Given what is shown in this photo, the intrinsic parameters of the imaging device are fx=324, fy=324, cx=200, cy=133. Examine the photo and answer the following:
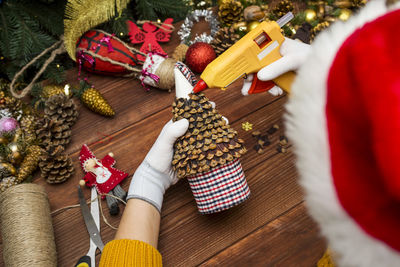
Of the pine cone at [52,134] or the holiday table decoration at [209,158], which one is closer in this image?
the holiday table decoration at [209,158]

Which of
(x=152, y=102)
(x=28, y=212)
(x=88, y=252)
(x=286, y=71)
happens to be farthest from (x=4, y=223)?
(x=286, y=71)

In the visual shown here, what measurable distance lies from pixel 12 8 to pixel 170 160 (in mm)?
630

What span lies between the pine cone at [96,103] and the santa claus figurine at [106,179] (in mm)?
154

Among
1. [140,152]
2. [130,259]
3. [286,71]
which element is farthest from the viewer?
[140,152]

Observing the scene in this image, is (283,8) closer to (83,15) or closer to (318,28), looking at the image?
(318,28)

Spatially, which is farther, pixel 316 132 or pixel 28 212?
pixel 28 212

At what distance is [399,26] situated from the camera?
0.86ft

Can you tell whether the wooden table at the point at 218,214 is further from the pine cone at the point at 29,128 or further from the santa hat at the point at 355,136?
the santa hat at the point at 355,136

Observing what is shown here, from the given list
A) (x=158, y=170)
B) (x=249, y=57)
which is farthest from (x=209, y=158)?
(x=249, y=57)

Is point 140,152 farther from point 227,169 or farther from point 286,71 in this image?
point 286,71

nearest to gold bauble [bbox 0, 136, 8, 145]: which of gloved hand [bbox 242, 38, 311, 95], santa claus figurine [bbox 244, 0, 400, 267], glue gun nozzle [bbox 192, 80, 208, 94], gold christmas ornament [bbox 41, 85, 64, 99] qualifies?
gold christmas ornament [bbox 41, 85, 64, 99]

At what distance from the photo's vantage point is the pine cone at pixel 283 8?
0.94 metres

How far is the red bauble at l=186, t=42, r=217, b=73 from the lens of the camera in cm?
89

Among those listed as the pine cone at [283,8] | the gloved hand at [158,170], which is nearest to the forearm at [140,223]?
the gloved hand at [158,170]
